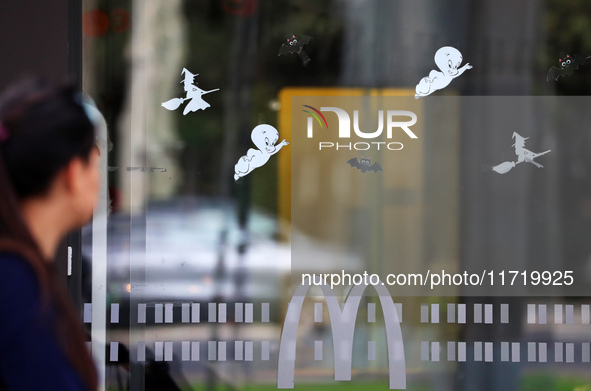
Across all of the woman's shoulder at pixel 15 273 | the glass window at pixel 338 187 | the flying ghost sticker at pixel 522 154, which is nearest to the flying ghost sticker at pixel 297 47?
the glass window at pixel 338 187

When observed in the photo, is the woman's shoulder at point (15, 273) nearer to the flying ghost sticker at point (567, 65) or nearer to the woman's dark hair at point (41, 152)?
the woman's dark hair at point (41, 152)

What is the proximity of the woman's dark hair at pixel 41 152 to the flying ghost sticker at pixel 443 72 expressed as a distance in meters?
2.77

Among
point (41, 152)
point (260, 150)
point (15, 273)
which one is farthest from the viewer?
point (260, 150)

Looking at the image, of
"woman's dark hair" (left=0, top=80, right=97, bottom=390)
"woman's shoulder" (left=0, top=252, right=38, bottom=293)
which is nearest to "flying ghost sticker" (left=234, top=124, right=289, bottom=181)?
"woman's dark hair" (left=0, top=80, right=97, bottom=390)

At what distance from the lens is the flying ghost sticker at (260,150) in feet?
12.6

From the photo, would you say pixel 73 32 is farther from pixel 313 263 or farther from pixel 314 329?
pixel 314 329

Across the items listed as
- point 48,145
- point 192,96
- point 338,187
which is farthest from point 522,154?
point 48,145

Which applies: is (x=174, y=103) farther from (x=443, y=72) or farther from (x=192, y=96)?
(x=443, y=72)

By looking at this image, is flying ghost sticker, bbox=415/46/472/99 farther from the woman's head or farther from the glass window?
the woman's head

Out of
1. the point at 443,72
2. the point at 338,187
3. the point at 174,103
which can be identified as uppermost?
the point at 443,72

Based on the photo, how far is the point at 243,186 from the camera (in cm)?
385

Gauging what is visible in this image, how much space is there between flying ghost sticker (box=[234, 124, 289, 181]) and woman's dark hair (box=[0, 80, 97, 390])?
2.51m

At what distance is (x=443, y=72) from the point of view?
153 inches

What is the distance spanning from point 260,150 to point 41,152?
2.56 metres
